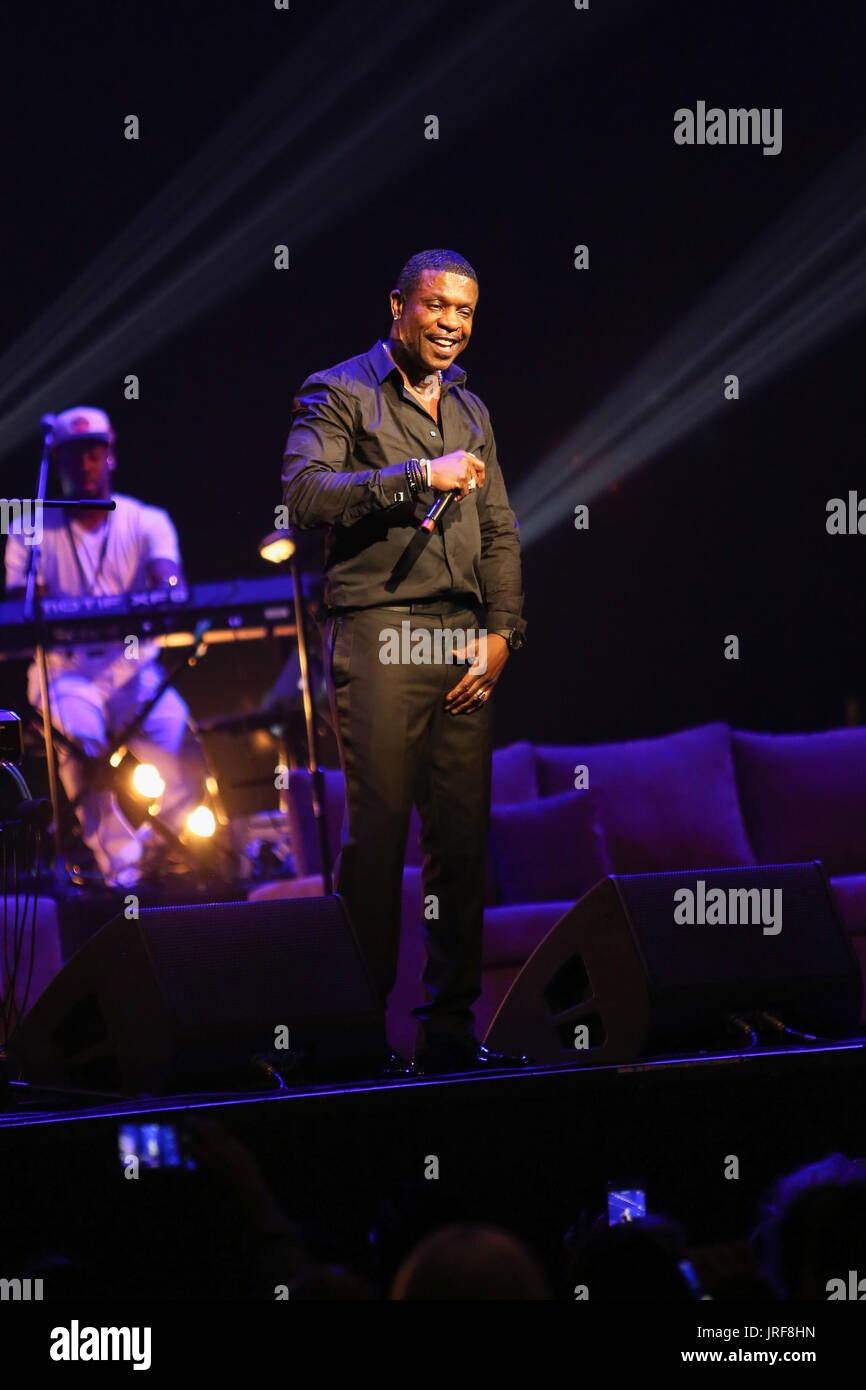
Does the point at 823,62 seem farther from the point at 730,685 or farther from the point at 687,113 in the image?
the point at 730,685

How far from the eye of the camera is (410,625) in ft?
9.88

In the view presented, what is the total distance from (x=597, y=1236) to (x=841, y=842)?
12.8 ft

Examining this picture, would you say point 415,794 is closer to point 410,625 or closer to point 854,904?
point 410,625

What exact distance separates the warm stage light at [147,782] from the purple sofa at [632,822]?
1.81ft

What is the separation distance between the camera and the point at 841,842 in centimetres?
514

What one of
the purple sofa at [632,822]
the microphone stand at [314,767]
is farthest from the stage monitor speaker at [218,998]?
A: the purple sofa at [632,822]

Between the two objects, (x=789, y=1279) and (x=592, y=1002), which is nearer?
(x=789, y=1279)

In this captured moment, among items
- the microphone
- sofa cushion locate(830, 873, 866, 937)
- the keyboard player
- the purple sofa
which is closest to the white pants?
the keyboard player

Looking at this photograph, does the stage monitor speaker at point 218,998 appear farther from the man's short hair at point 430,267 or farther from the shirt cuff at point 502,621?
the man's short hair at point 430,267

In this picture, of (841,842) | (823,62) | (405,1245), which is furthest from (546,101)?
(405,1245)

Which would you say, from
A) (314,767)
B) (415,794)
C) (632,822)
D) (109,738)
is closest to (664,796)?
(632,822)

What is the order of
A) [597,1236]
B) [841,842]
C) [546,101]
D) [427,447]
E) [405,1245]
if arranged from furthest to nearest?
[546,101]
[841,842]
[427,447]
[405,1245]
[597,1236]

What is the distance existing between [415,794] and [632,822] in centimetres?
211

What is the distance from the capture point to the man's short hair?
3.02 metres
